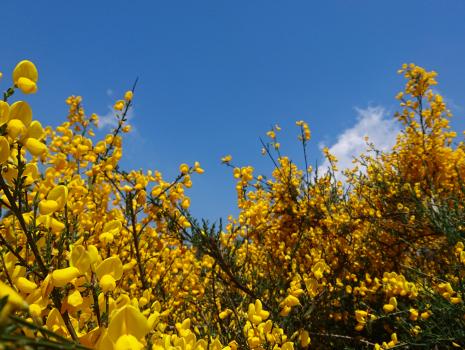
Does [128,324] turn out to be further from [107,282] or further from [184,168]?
[184,168]

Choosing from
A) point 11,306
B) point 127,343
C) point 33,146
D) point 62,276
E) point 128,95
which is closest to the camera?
point 11,306

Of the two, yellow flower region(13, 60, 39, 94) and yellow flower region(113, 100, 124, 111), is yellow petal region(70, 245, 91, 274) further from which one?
yellow flower region(113, 100, 124, 111)

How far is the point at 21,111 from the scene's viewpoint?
0.79 meters

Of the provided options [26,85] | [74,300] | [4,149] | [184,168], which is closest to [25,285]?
[74,300]

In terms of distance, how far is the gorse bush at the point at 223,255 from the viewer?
0.76 m

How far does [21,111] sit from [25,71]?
0.48 ft

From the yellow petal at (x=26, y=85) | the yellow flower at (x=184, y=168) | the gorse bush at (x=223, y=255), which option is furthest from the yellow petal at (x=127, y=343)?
the yellow flower at (x=184, y=168)

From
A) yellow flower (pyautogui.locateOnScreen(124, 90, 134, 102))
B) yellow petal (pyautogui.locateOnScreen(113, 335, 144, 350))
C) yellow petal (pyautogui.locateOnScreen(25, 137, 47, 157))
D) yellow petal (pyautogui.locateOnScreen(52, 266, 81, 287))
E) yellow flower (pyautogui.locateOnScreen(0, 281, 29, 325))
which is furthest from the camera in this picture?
yellow flower (pyautogui.locateOnScreen(124, 90, 134, 102))

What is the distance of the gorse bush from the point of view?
76 centimetres

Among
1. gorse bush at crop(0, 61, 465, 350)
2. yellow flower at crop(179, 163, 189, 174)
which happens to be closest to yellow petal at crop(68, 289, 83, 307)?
gorse bush at crop(0, 61, 465, 350)

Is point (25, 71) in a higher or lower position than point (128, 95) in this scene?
lower

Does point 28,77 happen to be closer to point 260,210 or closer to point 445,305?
point 445,305

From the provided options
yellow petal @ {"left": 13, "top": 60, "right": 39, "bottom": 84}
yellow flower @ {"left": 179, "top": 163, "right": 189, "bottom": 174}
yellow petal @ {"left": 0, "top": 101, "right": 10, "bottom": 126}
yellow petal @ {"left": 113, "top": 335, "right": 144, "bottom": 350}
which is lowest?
yellow petal @ {"left": 113, "top": 335, "right": 144, "bottom": 350}

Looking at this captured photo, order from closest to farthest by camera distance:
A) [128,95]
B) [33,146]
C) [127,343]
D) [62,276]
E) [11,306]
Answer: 1. [11,306]
2. [127,343]
3. [62,276]
4. [33,146]
5. [128,95]
